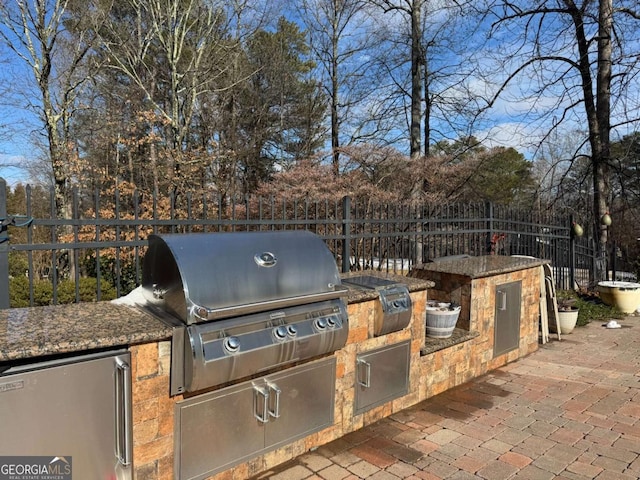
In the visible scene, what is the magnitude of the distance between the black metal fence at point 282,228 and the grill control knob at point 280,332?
1.20 meters

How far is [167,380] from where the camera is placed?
6.92 ft

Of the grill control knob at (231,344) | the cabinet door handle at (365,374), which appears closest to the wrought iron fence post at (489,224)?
the cabinet door handle at (365,374)

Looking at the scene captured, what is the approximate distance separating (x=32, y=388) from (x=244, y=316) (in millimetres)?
936

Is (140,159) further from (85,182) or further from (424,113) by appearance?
(424,113)

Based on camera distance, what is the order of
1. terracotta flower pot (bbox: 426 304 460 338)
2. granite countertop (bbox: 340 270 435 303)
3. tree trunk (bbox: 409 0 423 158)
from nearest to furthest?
1. granite countertop (bbox: 340 270 435 303)
2. terracotta flower pot (bbox: 426 304 460 338)
3. tree trunk (bbox: 409 0 423 158)

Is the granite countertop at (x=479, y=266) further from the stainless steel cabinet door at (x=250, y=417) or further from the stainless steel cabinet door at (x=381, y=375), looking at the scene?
the stainless steel cabinet door at (x=250, y=417)

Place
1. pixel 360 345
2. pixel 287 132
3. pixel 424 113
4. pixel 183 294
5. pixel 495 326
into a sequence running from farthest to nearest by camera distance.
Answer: pixel 287 132
pixel 424 113
pixel 495 326
pixel 360 345
pixel 183 294

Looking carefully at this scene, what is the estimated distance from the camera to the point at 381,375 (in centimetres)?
328

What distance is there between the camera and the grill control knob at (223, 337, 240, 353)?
2.14 metres

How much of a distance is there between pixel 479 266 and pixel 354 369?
2.15 meters

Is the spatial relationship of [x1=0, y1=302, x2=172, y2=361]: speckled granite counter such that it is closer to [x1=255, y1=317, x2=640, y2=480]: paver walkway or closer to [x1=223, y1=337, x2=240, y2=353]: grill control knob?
[x1=223, y1=337, x2=240, y2=353]: grill control knob

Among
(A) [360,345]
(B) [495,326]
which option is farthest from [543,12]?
(A) [360,345]

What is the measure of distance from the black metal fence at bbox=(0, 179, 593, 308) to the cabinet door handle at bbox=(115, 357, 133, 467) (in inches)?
44.6

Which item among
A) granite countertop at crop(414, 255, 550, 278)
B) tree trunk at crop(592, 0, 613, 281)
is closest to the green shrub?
granite countertop at crop(414, 255, 550, 278)
